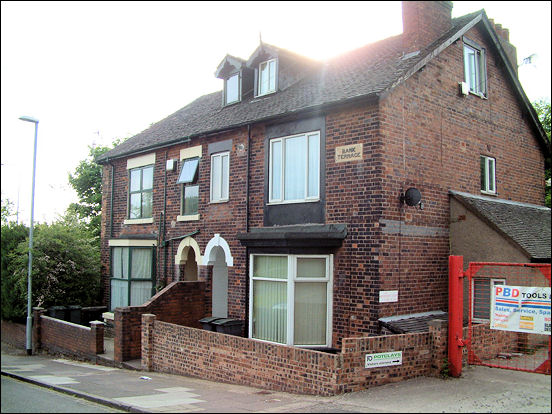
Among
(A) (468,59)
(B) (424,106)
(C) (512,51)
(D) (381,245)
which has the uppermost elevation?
(C) (512,51)

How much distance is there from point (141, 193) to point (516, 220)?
1227 cm

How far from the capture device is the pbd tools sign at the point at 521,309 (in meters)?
8.60

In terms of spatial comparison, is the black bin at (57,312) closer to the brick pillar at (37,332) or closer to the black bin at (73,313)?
the black bin at (73,313)

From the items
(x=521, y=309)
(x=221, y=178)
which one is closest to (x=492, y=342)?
(x=521, y=309)

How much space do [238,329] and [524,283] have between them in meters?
7.12

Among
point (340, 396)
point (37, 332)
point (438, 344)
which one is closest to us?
point (340, 396)

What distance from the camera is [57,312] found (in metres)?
18.5

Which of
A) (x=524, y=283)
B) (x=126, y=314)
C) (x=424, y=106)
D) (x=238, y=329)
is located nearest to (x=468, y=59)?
(x=424, y=106)

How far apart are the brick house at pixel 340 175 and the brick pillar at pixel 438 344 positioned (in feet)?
5.21

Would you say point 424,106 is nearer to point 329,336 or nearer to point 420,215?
point 420,215

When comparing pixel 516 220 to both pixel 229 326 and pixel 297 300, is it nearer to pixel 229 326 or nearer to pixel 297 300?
pixel 297 300

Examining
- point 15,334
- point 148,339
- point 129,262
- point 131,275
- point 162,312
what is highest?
point 129,262

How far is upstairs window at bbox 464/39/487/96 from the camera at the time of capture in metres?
14.8

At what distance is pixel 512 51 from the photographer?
1773cm
